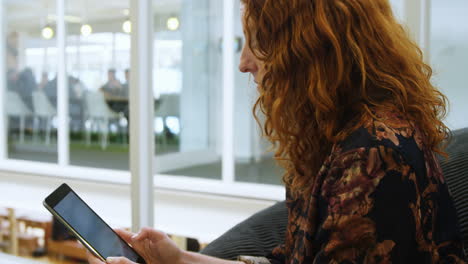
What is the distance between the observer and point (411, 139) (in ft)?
2.73

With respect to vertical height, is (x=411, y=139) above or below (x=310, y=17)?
below

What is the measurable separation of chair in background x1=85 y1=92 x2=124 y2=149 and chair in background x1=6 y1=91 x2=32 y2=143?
0.78 m

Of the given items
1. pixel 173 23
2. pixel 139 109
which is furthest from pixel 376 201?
pixel 173 23

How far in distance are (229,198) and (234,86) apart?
2.85 ft

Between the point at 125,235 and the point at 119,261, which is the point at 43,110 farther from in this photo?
the point at 119,261

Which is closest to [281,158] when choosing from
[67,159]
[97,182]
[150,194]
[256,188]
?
[150,194]

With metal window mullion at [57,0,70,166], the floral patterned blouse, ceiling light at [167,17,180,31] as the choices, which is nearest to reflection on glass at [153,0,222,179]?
ceiling light at [167,17,180,31]

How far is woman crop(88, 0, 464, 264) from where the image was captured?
0.80 m

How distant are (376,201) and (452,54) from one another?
181 centimetres

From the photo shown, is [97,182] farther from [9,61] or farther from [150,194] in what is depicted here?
[150,194]

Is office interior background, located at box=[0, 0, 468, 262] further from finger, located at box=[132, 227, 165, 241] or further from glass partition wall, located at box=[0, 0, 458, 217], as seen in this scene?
finger, located at box=[132, 227, 165, 241]

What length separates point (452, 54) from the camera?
236 cm

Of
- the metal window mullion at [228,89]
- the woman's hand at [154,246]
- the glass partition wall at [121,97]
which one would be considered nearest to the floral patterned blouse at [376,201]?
the woman's hand at [154,246]

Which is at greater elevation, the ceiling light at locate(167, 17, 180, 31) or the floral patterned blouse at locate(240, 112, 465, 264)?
the ceiling light at locate(167, 17, 180, 31)
